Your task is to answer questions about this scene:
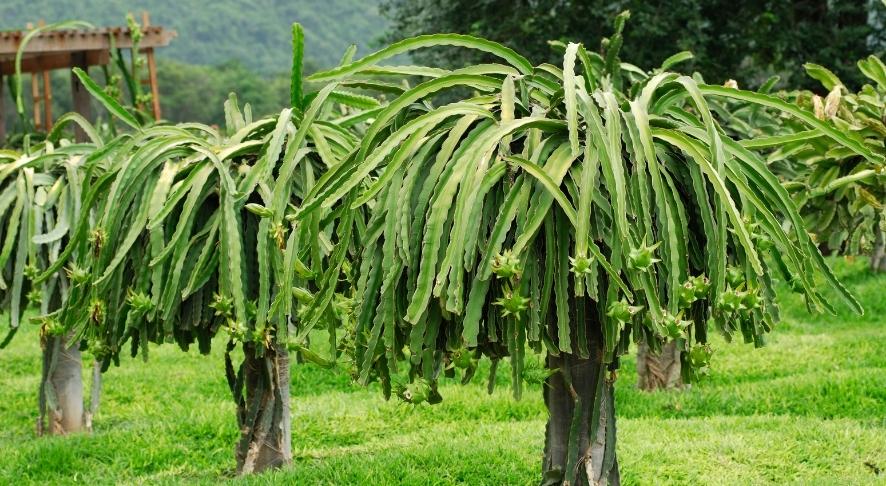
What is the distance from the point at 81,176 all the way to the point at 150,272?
174 centimetres

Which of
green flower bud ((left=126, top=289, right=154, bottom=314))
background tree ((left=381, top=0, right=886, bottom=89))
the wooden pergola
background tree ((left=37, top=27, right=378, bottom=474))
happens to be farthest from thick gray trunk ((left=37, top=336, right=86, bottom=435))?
background tree ((left=381, top=0, right=886, bottom=89))

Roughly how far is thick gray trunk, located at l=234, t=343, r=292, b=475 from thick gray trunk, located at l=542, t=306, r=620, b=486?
1.66 meters

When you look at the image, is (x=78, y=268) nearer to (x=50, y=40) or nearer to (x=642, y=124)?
(x=642, y=124)

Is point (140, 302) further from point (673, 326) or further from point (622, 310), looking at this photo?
point (673, 326)

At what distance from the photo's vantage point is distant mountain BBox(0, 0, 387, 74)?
260ft

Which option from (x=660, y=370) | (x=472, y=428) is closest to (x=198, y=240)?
(x=472, y=428)

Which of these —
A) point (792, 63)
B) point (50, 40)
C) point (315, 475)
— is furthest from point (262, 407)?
point (792, 63)

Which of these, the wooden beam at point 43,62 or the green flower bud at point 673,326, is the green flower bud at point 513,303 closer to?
the green flower bud at point 673,326

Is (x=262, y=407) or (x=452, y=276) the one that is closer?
(x=452, y=276)

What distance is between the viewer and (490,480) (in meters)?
4.81

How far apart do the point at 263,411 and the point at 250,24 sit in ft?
271

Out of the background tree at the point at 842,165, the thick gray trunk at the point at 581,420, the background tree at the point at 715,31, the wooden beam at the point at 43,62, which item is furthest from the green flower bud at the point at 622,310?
the background tree at the point at 715,31

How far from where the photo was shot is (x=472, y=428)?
6.54 meters

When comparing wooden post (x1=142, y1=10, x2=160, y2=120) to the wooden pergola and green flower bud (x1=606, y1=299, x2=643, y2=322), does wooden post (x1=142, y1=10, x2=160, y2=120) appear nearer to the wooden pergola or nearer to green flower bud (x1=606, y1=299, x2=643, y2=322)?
the wooden pergola
